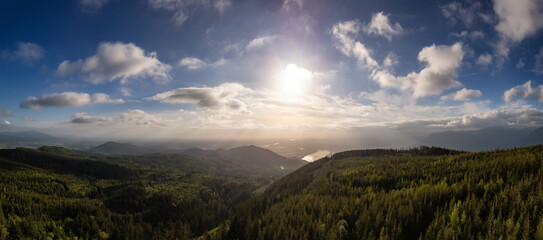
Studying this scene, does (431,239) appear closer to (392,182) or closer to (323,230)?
(323,230)

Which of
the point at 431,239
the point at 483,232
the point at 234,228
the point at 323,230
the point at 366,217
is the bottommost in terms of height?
the point at 234,228

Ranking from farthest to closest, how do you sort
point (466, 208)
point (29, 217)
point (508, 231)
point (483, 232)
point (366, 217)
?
point (29, 217) → point (366, 217) → point (466, 208) → point (483, 232) → point (508, 231)

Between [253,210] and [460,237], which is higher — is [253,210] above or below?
below

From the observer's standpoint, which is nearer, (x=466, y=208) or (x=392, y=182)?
(x=466, y=208)

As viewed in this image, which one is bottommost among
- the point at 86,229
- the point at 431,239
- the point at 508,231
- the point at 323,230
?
the point at 86,229

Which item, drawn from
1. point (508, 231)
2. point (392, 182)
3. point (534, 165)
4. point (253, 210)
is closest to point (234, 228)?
point (253, 210)

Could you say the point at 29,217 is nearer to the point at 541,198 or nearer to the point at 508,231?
the point at 508,231

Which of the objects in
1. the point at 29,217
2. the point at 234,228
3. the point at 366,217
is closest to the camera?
the point at 366,217

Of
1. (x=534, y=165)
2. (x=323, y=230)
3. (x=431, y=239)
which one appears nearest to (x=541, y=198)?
(x=431, y=239)

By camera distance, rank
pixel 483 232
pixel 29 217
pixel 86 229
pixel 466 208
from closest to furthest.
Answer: pixel 483 232 → pixel 466 208 → pixel 29 217 → pixel 86 229
